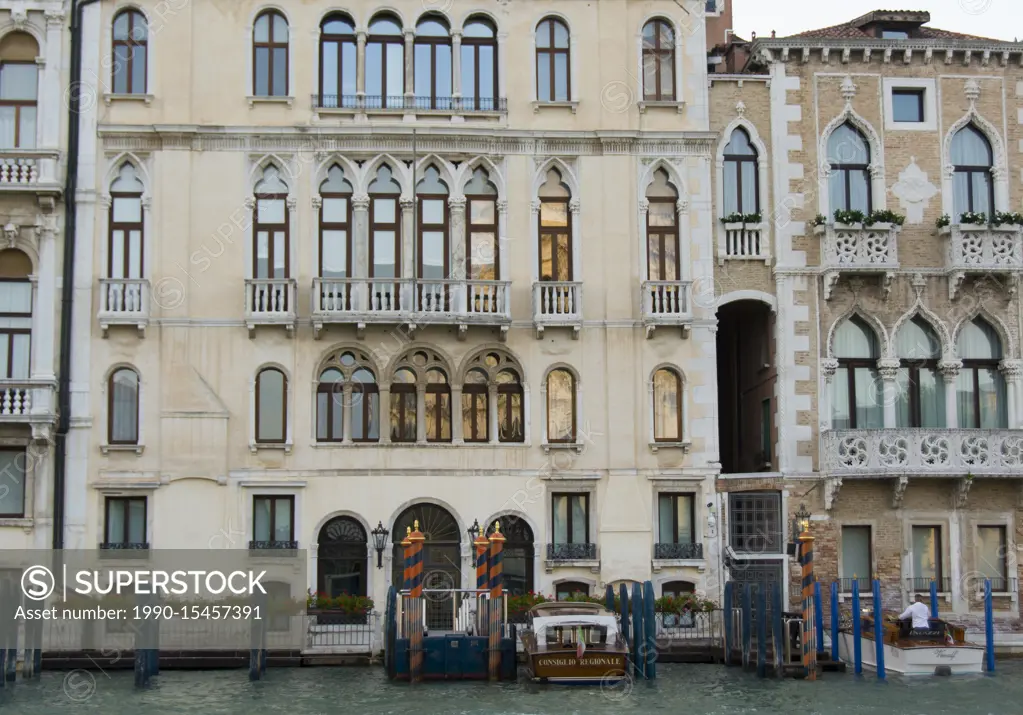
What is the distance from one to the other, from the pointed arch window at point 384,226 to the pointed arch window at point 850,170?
29.0 feet

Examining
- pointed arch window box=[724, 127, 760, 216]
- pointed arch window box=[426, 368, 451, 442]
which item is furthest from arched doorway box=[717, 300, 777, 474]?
pointed arch window box=[426, 368, 451, 442]

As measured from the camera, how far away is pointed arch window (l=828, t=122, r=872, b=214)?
33906 millimetres

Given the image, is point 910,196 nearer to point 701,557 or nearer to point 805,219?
point 805,219

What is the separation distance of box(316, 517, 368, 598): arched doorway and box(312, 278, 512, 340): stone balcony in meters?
3.81

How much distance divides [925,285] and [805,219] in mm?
2743

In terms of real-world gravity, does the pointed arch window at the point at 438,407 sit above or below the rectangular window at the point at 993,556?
above

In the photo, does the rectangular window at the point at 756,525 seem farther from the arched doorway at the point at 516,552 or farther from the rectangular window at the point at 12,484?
the rectangular window at the point at 12,484

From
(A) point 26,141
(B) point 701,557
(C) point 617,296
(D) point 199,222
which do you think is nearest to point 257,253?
(D) point 199,222

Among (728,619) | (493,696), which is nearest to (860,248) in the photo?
(728,619)

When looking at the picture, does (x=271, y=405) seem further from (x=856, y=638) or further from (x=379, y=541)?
(x=856, y=638)

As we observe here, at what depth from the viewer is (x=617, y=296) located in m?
33.2

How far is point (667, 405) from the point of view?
3319cm

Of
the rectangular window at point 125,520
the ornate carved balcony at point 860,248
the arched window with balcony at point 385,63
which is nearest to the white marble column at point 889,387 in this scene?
the ornate carved balcony at point 860,248

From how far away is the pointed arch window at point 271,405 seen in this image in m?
32.5
